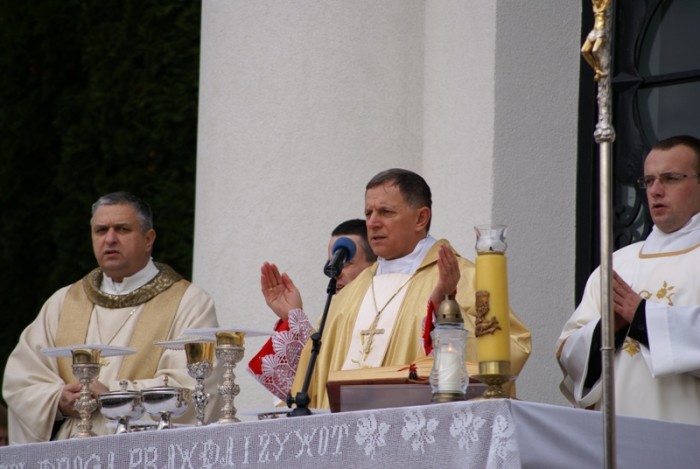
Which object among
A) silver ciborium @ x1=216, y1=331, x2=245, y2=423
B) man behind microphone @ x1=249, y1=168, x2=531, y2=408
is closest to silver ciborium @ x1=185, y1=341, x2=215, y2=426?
silver ciborium @ x1=216, y1=331, x2=245, y2=423

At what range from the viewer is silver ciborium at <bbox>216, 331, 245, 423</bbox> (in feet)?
17.4

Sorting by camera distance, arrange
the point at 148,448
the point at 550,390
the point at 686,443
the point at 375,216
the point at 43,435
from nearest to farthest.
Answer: the point at 686,443
the point at 148,448
the point at 375,216
the point at 43,435
the point at 550,390

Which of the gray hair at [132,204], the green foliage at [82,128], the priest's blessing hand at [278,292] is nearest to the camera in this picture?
the priest's blessing hand at [278,292]

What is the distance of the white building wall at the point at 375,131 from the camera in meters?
7.79

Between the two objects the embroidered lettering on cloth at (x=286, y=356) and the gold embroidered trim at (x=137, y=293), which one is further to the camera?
the gold embroidered trim at (x=137, y=293)

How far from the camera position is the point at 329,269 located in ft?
16.9

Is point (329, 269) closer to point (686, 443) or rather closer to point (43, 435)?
point (686, 443)

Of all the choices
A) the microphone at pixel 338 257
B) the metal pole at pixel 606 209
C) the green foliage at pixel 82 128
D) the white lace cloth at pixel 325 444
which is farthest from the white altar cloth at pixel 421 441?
the green foliage at pixel 82 128

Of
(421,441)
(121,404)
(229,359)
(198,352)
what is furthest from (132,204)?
(421,441)

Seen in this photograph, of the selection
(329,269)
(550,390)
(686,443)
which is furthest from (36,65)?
(686,443)

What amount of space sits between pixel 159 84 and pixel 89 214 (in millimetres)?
1082

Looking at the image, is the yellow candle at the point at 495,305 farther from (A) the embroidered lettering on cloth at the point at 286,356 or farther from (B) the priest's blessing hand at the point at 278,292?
(B) the priest's blessing hand at the point at 278,292

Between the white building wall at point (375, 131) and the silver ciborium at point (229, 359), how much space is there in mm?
2539

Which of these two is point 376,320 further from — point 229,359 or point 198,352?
point 229,359
